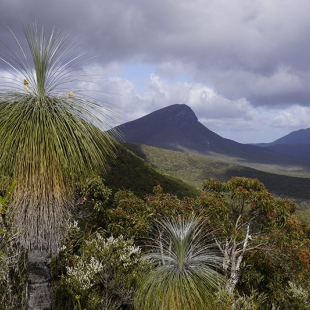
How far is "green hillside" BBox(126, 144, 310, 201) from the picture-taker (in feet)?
283

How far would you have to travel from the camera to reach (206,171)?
10538cm

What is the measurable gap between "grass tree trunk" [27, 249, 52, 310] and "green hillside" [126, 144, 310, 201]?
80029 mm

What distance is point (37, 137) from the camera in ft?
18.2

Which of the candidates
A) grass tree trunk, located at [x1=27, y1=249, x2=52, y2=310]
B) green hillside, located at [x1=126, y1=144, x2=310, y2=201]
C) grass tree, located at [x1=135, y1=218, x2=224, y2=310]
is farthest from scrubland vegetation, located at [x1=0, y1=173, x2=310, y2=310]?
green hillside, located at [x1=126, y1=144, x2=310, y2=201]

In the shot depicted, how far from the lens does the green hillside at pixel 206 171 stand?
86.3 metres

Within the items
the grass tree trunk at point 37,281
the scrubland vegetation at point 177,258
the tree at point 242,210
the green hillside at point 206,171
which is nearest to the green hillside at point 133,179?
the tree at point 242,210

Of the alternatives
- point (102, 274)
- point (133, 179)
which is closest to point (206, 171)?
point (133, 179)

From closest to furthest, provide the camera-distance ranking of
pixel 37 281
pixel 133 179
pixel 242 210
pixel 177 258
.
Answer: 1. pixel 37 281
2. pixel 177 258
3. pixel 242 210
4. pixel 133 179

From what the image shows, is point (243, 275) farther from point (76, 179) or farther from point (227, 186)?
point (76, 179)

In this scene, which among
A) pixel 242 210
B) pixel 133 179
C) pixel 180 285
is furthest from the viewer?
pixel 133 179

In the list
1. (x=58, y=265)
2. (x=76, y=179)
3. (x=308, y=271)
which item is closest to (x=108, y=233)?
(x=58, y=265)

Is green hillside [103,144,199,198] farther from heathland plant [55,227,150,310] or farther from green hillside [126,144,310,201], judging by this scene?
green hillside [126,144,310,201]

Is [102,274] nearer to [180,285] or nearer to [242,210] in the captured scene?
[180,285]

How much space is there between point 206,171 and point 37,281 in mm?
100918
